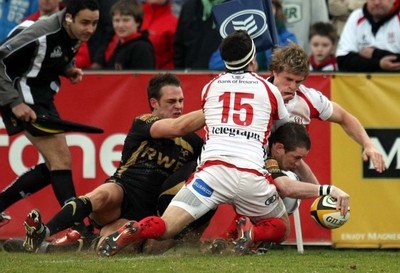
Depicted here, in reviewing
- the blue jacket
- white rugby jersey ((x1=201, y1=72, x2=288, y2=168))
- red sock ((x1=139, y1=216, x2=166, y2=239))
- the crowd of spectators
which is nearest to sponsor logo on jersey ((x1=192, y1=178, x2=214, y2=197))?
white rugby jersey ((x1=201, y1=72, x2=288, y2=168))

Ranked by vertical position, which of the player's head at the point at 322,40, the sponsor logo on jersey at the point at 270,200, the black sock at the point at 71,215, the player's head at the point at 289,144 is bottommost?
the black sock at the point at 71,215

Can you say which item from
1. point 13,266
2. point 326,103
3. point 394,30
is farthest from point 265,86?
point 394,30

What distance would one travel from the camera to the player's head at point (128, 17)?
13.2m

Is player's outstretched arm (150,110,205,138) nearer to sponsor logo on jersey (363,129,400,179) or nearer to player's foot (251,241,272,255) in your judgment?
player's foot (251,241,272,255)

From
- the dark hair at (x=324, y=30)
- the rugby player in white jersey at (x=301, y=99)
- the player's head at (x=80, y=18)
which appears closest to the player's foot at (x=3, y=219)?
the player's head at (x=80, y=18)

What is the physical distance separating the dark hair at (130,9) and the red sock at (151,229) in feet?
14.7

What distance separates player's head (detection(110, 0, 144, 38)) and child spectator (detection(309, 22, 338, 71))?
1859 millimetres

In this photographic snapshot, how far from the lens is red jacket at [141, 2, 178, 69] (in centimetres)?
1383

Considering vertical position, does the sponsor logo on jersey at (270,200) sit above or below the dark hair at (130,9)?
below

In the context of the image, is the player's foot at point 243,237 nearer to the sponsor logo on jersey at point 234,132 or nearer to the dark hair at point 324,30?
the sponsor logo on jersey at point 234,132

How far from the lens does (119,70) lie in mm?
12000

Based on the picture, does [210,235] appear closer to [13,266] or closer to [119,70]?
[119,70]

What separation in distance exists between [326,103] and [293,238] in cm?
194

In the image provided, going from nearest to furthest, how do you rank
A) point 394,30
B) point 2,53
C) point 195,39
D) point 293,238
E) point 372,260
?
point 372,260 < point 2,53 < point 293,238 < point 394,30 < point 195,39
